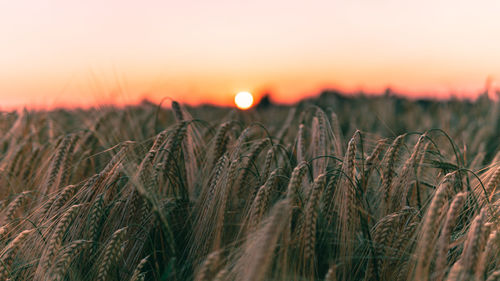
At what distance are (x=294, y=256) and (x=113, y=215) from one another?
849 millimetres

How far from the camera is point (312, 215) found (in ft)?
5.22

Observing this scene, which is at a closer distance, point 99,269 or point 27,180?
point 99,269

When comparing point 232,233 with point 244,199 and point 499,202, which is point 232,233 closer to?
point 244,199

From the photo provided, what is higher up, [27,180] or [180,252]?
[27,180]

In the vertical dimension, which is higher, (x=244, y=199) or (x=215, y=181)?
(x=215, y=181)

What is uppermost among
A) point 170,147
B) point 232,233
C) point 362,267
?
point 170,147

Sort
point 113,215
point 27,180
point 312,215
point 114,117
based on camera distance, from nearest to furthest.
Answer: point 312,215, point 113,215, point 27,180, point 114,117

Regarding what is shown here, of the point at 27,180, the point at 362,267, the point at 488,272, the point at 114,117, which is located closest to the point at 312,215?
the point at 362,267

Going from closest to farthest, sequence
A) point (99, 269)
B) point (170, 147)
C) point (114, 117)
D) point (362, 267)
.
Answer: point (99, 269) → point (362, 267) → point (170, 147) → point (114, 117)

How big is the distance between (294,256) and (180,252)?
24.4 inches

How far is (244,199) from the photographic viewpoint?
2.29m

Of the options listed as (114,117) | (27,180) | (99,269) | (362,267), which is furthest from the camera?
(114,117)

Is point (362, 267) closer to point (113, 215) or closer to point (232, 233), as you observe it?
point (232, 233)

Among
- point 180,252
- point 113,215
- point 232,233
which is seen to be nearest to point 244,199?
point 232,233
